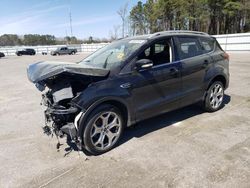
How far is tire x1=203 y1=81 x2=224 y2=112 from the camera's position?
17.0ft

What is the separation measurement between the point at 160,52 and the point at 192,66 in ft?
2.39

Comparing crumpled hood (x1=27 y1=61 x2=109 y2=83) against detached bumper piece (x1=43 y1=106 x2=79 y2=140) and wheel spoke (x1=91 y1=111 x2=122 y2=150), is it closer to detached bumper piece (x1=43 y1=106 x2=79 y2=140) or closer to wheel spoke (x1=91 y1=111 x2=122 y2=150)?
detached bumper piece (x1=43 y1=106 x2=79 y2=140)

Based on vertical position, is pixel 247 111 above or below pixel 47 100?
below

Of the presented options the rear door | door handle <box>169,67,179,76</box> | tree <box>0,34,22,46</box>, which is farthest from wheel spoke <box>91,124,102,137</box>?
tree <box>0,34,22,46</box>

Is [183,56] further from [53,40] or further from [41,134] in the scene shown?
[53,40]

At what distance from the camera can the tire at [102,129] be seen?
3.46 m

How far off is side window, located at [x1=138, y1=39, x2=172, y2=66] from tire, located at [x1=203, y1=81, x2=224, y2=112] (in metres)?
1.41

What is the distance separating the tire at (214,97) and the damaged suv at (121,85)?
0.04 metres

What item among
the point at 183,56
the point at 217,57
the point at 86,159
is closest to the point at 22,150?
the point at 86,159

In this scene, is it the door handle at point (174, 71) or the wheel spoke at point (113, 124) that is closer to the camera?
the wheel spoke at point (113, 124)

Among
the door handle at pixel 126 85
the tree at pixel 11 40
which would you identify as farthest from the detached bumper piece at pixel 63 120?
the tree at pixel 11 40

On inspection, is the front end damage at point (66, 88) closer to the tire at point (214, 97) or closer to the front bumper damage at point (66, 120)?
the front bumper damage at point (66, 120)

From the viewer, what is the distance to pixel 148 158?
3.46m

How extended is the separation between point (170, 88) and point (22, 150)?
278 cm
